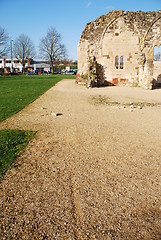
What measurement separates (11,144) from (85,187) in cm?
205

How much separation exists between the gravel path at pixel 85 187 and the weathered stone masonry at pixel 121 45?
12.2 meters

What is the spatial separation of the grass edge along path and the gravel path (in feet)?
0.48

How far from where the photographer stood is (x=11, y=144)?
3799 millimetres

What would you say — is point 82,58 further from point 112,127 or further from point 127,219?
point 127,219

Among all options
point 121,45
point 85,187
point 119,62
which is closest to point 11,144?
point 85,187

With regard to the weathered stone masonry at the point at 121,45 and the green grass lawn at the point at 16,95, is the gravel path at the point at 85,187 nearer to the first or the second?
the green grass lawn at the point at 16,95

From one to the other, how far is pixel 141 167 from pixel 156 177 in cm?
33

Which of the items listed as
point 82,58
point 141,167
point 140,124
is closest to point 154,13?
point 82,58

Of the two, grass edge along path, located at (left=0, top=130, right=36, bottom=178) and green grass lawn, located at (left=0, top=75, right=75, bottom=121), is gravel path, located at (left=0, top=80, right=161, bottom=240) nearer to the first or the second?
grass edge along path, located at (left=0, top=130, right=36, bottom=178)

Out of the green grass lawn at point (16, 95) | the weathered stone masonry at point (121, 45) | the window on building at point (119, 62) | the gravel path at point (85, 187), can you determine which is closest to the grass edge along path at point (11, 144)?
the gravel path at point (85, 187)

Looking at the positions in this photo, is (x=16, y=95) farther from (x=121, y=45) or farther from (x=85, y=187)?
(x=121, y=45)

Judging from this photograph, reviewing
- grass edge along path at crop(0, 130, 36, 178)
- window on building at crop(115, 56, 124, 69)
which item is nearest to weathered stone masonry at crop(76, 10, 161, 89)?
window on building at crop(115, 56, 124, 69)

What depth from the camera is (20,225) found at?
1.93m

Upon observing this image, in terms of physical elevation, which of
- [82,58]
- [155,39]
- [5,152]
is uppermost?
[155,39]
